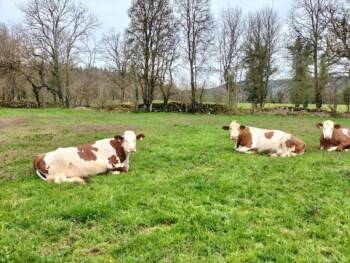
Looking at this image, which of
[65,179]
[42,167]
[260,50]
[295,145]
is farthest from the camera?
[260,50]

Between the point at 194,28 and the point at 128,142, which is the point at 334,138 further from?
the point at 194,28

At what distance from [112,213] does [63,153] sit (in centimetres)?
275

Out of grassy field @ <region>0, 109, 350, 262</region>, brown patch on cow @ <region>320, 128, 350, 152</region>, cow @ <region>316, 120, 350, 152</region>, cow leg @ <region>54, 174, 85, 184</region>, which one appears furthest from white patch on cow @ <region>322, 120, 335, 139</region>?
cow leg @ <region>54, 174, 85, 184</region>

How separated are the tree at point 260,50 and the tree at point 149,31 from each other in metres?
10.8

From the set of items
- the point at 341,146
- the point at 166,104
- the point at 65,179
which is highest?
the point at 166,104

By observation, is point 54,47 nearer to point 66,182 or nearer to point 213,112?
point 213,112

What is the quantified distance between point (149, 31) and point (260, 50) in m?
14.1

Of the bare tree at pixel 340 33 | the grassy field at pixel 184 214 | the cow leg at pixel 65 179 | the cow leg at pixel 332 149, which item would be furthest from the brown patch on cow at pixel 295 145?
the bare tree at pixel 340 33

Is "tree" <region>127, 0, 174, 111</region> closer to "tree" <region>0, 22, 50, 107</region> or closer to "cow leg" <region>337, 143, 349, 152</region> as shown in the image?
"tree" <region>0, 22, 50, 107</region>

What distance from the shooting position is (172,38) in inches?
1464

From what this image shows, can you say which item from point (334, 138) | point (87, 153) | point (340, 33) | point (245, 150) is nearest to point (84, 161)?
point (87, 153)

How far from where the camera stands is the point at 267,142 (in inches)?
424

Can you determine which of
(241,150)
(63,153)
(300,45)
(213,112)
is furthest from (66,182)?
(300,45)

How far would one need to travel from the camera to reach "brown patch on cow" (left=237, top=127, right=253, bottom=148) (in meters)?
11.1
